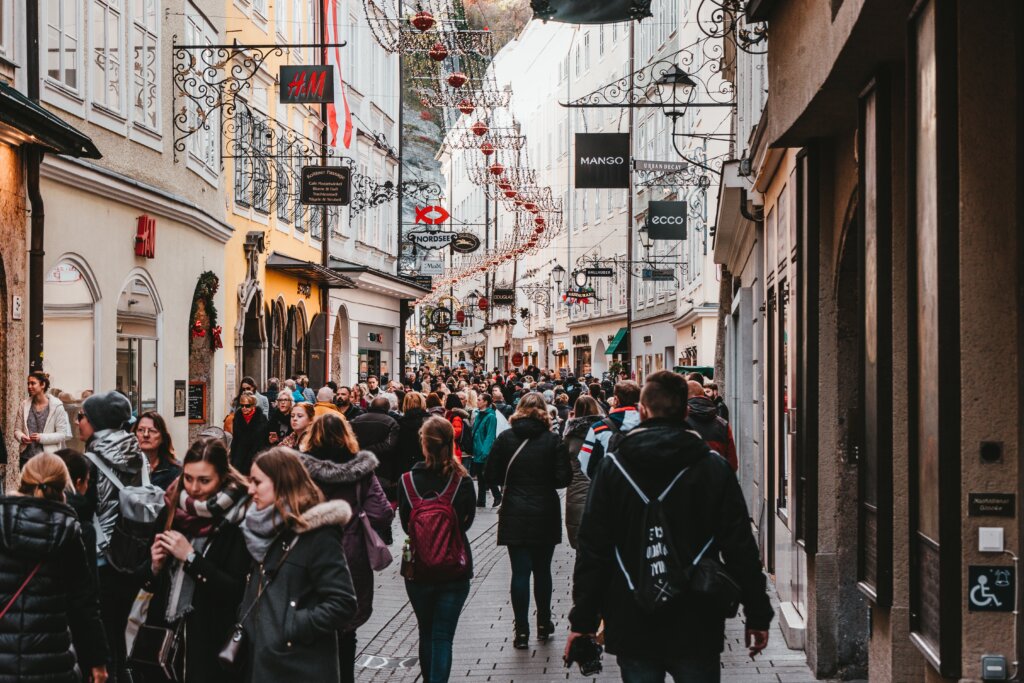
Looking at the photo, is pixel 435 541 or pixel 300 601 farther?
pixel 435 541

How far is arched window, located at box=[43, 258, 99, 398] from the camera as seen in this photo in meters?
16.8

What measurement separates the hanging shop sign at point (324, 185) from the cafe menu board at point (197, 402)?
12.8 feet

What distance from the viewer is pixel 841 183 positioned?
31.4 ft

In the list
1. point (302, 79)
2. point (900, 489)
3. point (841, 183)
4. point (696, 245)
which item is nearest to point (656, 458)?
point (900, 489)

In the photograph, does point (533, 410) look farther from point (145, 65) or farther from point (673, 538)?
point (145, 65)

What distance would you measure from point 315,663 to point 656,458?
1649mm

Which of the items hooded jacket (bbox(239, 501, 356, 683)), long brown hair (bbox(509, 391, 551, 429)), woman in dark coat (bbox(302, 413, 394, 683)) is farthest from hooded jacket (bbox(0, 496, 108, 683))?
long brown hair (bbox(509, 391, 551, 429))

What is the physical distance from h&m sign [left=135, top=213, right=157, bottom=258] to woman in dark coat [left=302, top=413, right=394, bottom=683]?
12922 millimetres

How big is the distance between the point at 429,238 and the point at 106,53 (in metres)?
18.5

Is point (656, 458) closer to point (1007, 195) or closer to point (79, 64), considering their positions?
point (1007, 195)

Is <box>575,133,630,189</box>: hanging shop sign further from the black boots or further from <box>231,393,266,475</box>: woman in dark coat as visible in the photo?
the black boots

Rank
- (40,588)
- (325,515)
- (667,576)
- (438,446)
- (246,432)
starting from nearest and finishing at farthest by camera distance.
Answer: (667,576), (325,515), (40,588), (438,446), (246,432)

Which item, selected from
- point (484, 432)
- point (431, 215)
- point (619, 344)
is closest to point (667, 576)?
point (484, 432)

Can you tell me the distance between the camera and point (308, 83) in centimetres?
2208
